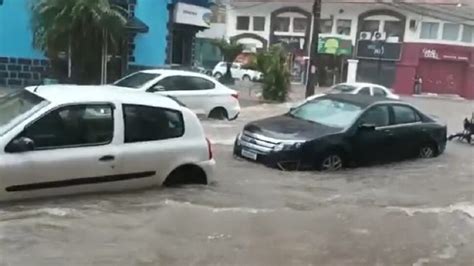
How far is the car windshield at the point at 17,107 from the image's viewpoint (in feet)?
21.9

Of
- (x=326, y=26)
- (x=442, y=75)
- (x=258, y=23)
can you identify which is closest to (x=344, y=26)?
(x=326, y=26)

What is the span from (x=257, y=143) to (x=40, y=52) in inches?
544

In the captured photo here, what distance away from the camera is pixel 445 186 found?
10.7 m

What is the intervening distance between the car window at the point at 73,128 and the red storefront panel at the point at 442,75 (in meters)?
44.0

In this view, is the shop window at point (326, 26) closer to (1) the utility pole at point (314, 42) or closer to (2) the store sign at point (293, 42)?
(2) the store sign at point (293, 42)

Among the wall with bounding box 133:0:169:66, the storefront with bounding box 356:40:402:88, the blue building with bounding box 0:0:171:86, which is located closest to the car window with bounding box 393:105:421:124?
the blue building with bounding box 0:0:171:86

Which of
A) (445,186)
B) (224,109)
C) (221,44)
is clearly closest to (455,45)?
(221,44)

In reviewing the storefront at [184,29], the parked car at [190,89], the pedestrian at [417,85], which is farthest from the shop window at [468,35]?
the parked car at [190,89]

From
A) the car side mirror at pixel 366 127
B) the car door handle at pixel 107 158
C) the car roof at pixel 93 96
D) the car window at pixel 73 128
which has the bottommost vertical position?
the car side mirror at pixel 366 127

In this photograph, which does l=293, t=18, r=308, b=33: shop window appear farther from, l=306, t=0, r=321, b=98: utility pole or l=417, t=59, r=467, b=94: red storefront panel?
l=306, t=0, r=321, b=98: utility pole

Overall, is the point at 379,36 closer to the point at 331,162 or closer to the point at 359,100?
the point at 359,100

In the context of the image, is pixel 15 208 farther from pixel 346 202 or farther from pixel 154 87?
pixel 154 87

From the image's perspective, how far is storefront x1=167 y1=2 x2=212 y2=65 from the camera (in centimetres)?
2505

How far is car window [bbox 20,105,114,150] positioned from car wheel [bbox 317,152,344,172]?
4.69 meters
